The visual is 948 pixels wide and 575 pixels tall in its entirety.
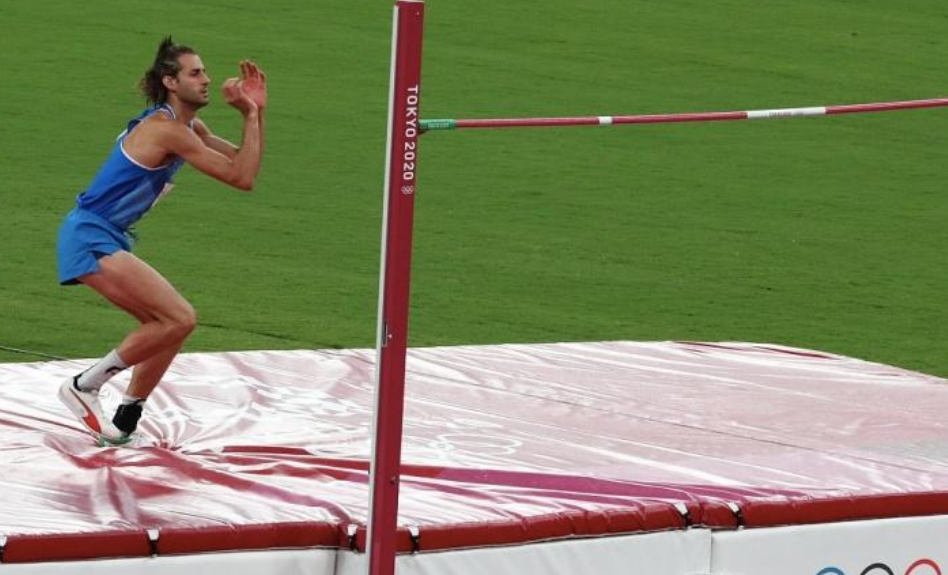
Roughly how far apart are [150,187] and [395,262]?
143 centimetres

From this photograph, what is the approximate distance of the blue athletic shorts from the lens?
254 inches

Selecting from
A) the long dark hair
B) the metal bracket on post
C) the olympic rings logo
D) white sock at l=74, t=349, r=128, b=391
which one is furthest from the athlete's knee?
the olympic rings logo

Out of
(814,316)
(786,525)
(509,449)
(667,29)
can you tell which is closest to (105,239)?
(509,449)

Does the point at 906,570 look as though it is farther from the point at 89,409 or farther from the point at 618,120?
the point at 89,409

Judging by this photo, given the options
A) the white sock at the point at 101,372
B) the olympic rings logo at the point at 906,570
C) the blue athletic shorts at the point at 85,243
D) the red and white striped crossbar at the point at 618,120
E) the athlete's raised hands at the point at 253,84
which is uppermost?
the athlete's raised hands at the point at 253,84

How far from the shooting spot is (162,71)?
6.47 m

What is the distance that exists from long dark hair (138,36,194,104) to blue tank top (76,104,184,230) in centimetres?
4

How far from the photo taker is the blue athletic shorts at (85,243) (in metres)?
6.45

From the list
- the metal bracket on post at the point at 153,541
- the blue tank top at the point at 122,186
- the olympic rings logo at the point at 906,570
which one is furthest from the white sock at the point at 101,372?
the olympic rings logo at the point at 906,570

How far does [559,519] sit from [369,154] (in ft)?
27.7

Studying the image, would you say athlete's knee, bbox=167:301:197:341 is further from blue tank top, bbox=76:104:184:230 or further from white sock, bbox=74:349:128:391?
blue tank top, bbox=76:104:184:230

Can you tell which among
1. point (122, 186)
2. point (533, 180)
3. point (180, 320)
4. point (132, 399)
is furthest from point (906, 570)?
point (533, 180)

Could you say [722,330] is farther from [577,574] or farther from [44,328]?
[577,574]

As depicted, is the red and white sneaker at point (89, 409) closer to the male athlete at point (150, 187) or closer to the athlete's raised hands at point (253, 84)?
the male athlete at point (150, 187)
